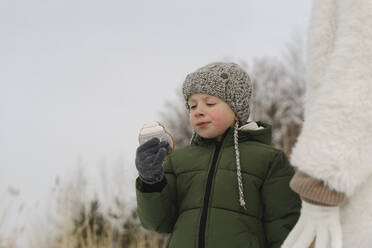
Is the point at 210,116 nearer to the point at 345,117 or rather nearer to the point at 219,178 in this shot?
the point at 219,178

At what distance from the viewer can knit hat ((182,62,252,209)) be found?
169 centimetres

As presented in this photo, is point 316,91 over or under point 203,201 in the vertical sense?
over

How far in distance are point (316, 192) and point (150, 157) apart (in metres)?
0.67

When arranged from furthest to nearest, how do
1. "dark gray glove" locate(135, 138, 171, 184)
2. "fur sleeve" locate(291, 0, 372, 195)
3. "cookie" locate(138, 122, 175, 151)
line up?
"cookie" locate(138, 122, 175, 151), "dark gray glove" locate(135, 138, 171, 184), "fur sleeve" locate(291, 0, 372, 195)

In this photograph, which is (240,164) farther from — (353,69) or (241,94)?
(353,69)

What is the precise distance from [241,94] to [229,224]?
0.56 m

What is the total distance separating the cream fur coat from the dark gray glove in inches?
23.2

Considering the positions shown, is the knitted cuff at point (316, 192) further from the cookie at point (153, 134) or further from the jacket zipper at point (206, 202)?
the cookie at point (153, 134)

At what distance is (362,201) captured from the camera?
39.0 inches

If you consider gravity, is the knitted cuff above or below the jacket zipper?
above

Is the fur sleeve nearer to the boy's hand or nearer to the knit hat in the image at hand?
the boy's hand

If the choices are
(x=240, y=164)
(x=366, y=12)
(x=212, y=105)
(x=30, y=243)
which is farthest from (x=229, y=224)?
(x=30, y=243)

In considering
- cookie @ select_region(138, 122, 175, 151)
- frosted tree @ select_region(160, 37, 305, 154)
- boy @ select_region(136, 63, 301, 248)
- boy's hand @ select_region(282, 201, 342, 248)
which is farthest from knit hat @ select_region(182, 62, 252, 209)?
frosted tree @ select_region(160, 37, 305, 154)

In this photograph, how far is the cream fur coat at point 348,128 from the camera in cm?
96
